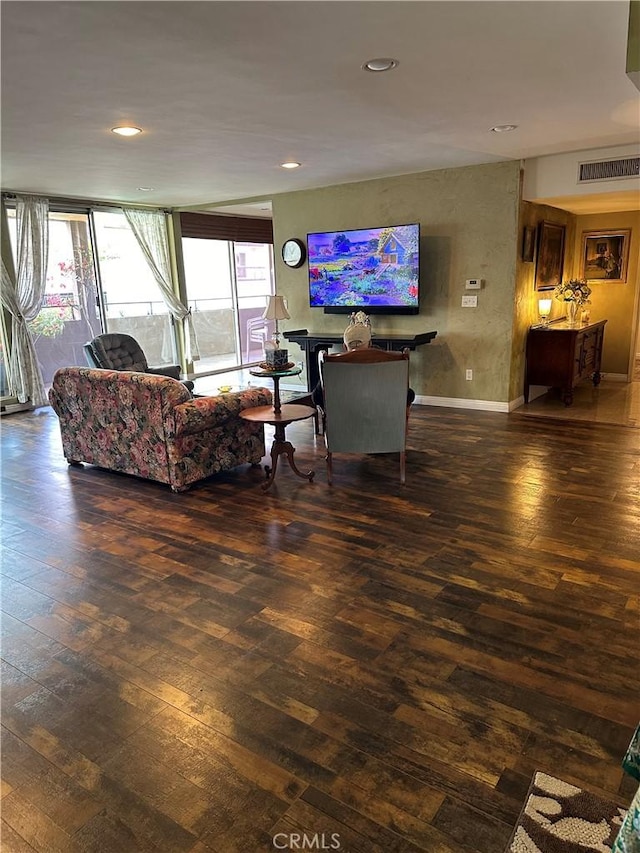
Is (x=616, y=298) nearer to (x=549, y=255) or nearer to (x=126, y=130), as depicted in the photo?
(x=549, y=255)

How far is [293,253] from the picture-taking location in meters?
7.32

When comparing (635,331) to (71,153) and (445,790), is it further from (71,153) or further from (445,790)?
(445,790)

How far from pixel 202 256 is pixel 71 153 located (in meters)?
4.57

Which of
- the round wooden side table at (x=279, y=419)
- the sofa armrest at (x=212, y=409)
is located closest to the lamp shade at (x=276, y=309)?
the sofa armrest at (x=212, y=409)

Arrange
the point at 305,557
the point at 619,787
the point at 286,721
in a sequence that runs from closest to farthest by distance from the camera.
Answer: the point at 619,787 < the point at 286,721 < the point at 305,557

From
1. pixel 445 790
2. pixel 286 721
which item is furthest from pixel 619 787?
pixel 286 721

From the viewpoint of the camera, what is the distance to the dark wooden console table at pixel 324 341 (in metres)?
6.23

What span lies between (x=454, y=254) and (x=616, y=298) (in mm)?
2901

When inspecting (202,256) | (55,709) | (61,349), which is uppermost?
(202,256)

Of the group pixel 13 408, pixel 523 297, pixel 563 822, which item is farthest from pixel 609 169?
pixel 13 408

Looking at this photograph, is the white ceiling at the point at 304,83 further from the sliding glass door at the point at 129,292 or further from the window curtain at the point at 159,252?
the window curtain at the point at 159,252

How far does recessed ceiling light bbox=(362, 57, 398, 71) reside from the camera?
2.89 metres

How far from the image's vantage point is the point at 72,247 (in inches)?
293

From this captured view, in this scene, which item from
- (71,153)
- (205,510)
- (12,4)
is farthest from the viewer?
(71,153)
